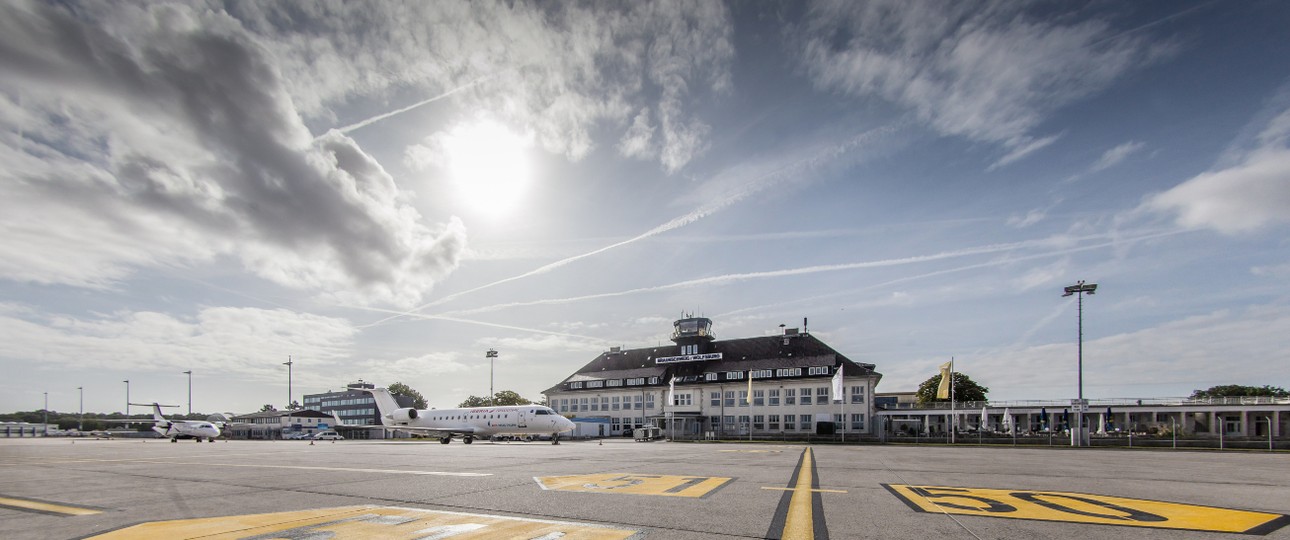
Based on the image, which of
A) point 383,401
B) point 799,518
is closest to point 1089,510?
point 799,518

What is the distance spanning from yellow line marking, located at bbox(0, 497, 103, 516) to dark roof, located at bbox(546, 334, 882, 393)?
74892mm

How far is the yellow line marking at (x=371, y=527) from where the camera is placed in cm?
657

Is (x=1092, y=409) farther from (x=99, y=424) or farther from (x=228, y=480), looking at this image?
(x=99, y=424)

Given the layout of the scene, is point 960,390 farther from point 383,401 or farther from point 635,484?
point 635,484

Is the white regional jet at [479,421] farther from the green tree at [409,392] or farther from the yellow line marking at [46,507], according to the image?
the green tree at [409,392]

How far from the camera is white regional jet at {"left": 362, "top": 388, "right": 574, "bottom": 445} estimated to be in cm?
4903

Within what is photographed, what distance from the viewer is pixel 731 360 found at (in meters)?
90.4

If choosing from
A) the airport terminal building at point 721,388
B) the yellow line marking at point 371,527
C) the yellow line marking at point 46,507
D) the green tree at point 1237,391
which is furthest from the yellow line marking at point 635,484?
the green tree at point 1237,391

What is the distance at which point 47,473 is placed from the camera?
1617 cm

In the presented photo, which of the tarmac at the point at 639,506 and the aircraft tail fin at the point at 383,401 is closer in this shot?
the tarmac at the point at 639,506

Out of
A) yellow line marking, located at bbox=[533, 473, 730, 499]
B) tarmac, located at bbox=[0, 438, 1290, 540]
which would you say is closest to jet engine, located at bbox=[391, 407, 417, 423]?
tarmac, located at bbox=[0, 438, 1290, 540]

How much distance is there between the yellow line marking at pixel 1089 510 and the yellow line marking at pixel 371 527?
5.38 m

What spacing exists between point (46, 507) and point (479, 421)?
45821 mm

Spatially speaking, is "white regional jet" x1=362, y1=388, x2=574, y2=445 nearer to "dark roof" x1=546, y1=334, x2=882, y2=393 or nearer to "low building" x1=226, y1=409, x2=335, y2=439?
"dark roof" x1=546, y1=334, x2=882, y2=393
